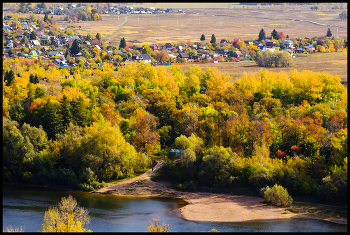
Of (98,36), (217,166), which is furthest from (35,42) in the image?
(217,166)

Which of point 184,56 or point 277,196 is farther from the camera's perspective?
point 184,56

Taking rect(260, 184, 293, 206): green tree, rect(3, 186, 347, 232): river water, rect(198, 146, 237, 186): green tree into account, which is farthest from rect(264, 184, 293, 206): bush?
rect(198, 146, 237, 186): green tree

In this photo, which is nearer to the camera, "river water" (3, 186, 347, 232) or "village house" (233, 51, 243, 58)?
"river water" (3, 186, 347, 232)

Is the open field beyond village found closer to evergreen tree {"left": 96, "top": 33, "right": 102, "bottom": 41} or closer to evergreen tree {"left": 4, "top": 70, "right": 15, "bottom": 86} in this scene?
evergreen tree {"left": 4, "top": 70, "right": 15, "bottom": 86}

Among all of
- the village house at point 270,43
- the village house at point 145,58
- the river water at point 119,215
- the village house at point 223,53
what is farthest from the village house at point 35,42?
the river water at point 119,215

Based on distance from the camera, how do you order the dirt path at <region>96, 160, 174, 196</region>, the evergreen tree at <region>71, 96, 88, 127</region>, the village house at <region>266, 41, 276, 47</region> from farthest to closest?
the village house at <region>266, 41, 276, 47</region> → the evergreen tree at <region>71, 96, 88, 127</region> → the dirt path at <region>96, 160, 174, 196</region>

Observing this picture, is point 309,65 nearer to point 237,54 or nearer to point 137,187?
point 237,54

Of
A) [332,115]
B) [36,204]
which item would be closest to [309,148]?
[332,115]
